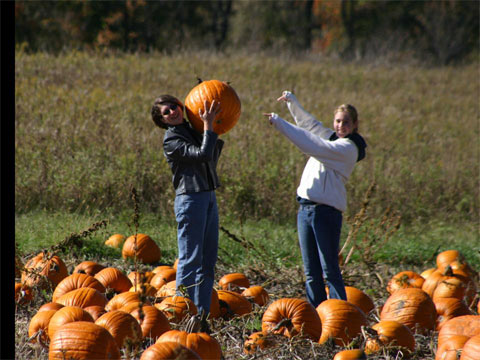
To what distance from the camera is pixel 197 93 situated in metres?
3.80

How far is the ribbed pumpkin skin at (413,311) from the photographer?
3.79m

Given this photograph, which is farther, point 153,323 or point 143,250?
point 143,250

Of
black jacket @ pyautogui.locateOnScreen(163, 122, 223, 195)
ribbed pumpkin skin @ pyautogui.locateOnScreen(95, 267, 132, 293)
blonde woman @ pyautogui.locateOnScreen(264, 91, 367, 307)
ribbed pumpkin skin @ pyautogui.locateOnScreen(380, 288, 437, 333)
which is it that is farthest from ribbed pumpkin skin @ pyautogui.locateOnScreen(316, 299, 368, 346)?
ribbed pumpkin skin @ pyautogui.locateOnScreen(95, 267, 132, 293)

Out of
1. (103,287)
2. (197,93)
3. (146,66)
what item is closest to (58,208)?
(103,287)

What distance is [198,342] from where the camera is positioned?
→ 280 cm

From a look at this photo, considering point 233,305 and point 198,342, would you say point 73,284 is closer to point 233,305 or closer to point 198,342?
point 233,305

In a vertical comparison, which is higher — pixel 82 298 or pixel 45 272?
pixel 82 298

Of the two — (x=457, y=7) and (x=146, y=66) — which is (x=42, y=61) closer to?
(x=146, y=66)

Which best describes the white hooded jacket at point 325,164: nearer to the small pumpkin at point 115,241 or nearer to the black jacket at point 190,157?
the black jacket at point 190,157

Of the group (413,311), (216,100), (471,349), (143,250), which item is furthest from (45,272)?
(471,349)

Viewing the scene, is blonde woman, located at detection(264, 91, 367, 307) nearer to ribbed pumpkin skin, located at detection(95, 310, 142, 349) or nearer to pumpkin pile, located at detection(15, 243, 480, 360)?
pumpkin pile, located at detection(15, 243, 480, 360)

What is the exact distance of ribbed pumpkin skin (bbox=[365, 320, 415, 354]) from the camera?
3305 mm

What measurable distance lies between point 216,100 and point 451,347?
2.16 meters

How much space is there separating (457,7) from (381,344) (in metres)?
→ 28.7
